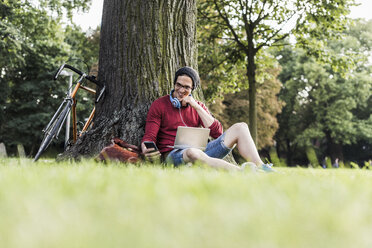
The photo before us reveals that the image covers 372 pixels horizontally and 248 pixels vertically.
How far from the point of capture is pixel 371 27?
32531 millimetres

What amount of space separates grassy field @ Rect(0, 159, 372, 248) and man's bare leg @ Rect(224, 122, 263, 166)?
2.44 metres

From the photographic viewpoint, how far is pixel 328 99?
98.9 feet

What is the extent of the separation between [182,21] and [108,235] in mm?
5115

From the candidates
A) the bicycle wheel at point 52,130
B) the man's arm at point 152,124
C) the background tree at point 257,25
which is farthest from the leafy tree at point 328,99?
the man's arm at point 152,124

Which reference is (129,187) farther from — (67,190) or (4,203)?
(4,203)

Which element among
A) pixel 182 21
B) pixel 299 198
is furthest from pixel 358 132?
pixel 299 198

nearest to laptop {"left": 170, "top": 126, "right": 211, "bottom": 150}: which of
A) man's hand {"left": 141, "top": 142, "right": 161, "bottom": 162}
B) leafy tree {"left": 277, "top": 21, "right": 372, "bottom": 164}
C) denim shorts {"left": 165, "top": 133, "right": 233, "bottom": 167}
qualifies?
denim shorts {"left": 165, "top": 133, "right": 233, "bottom": 167}

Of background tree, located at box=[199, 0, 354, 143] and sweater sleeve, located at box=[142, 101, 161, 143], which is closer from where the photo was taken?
sweater sleeve, located at box=[142, 101, 161, 143]

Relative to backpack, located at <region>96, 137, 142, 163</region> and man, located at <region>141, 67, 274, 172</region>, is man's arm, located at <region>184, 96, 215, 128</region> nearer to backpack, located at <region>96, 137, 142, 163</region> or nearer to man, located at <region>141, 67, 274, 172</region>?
man, located at <region>141, 67, 274, 172</region>

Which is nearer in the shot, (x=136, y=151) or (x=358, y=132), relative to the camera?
(x=136, y=151)

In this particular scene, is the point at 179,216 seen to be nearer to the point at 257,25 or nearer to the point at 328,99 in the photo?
the point at 257,25

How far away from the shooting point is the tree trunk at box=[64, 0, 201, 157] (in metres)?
5.52

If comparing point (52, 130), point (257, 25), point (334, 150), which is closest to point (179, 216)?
point (52, 130)

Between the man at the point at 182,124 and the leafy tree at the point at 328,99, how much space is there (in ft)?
79.0
